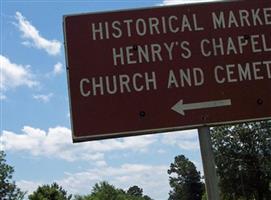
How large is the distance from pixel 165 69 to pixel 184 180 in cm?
16800

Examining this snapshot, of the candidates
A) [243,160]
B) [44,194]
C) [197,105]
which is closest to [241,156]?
[243,160]

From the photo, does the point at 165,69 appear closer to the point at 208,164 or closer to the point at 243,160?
the point at 208,164

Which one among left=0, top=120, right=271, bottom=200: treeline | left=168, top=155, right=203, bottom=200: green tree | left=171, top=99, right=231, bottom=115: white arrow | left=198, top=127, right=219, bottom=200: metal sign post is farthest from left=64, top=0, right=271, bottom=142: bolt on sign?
left=168, top=155, right=203, bottom=200: green tree

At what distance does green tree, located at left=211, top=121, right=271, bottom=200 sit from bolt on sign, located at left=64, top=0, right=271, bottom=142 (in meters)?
70.8

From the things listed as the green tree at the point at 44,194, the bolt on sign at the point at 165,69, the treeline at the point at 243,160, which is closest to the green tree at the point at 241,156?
the treeline at the point at 243,160

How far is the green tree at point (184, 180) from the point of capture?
6452 inches

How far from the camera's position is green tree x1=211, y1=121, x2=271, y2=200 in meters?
77.9

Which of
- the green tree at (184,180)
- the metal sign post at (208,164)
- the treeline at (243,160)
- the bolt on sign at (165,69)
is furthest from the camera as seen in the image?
the green tree at (184,180)

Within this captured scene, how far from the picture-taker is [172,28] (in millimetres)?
7270

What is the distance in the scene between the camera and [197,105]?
7086 mm

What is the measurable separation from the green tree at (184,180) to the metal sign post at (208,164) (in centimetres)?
15267

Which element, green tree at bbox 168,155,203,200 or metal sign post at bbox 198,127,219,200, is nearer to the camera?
metal sign post at bbox 198,127,219,200

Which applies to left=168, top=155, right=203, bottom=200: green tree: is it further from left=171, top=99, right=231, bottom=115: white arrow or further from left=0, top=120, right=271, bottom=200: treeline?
left=171, top=99, right=231, bottom=115: white arrow

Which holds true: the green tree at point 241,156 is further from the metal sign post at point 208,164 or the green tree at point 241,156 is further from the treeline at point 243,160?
the metal sign post at point 208,164
